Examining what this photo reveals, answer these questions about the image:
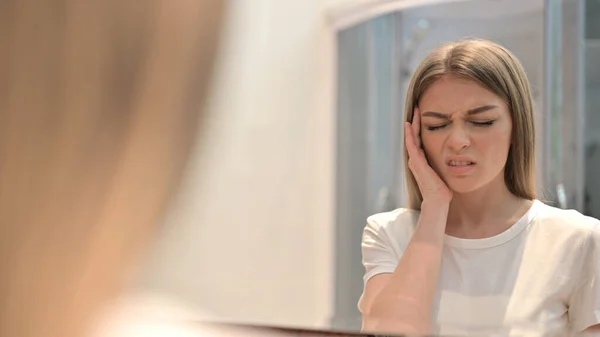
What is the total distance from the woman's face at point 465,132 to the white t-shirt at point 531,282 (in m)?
0.04

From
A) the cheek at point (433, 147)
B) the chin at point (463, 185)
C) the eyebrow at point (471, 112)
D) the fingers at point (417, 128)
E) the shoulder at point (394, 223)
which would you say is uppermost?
the eyebrow at point (471, 112)

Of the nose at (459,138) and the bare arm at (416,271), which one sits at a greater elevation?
the nose at (459,138)

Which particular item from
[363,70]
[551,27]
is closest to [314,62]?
[363,70]

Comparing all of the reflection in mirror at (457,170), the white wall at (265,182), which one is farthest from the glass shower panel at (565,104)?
the white wall at (265,182)

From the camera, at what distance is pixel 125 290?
0.36 meters

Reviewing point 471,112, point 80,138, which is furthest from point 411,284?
point 80,138

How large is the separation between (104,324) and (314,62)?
8.2 inches

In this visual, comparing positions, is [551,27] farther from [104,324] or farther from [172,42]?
[104,324]

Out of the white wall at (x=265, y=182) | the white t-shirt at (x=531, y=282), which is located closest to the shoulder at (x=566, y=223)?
the white t-shirt at (x=531, y=282)

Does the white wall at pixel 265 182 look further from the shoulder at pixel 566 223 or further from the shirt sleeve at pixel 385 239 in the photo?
the shoulder at pixel 566 223

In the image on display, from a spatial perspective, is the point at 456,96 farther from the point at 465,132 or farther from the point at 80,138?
the point at 80,138

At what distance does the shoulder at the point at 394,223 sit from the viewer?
14.1 inches

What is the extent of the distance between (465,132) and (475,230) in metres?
0.06

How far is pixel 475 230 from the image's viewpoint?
1.16 feet
